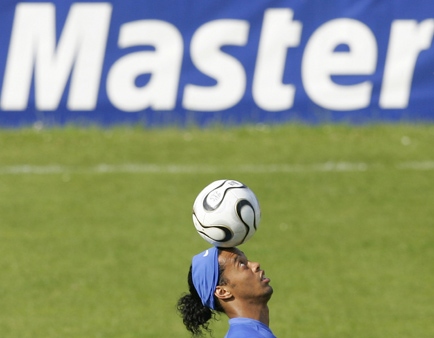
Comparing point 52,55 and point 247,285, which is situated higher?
point 52,55

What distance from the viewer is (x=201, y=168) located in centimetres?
1462

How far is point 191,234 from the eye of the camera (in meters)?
12.6

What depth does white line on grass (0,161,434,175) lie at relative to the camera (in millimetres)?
14531

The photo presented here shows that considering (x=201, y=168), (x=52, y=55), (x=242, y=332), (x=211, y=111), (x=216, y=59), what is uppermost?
(x=216, y=59)

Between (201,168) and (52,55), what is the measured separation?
3.64 m

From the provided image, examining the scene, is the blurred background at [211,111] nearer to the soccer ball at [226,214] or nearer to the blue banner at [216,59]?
the blue banner at [216,59]

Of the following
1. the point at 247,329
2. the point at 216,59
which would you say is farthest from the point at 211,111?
the point at 247,329

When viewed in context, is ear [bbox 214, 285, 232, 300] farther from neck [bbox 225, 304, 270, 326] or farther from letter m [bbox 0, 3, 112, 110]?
letter m [bbox 0, 3, 112, 110]

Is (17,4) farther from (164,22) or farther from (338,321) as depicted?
(338,321)

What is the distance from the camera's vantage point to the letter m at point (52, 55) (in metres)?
15.6

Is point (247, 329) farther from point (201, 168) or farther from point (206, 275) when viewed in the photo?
point (201, 168)

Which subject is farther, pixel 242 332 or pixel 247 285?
pixel 247 285

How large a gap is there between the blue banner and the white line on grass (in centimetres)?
134

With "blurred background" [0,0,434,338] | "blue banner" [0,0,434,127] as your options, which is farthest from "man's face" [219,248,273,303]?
"blue banner" [0,0,434,127]
